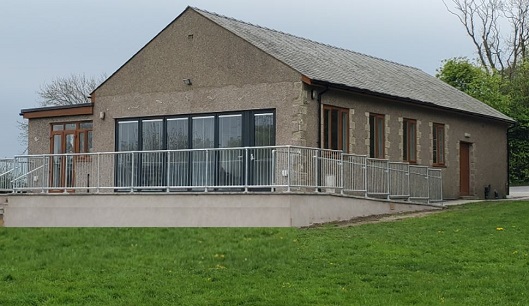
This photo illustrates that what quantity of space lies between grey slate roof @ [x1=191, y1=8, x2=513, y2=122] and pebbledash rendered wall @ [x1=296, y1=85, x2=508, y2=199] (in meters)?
0.41

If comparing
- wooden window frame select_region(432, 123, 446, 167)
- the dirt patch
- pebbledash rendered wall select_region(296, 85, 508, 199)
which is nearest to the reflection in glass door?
pebbledash rendered wall select_region(296, 85, 508, 199)

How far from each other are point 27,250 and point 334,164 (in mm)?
8868

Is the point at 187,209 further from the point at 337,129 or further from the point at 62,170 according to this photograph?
the point at 62,170

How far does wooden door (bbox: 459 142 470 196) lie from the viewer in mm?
32656

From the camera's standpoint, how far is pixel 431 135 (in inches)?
1200

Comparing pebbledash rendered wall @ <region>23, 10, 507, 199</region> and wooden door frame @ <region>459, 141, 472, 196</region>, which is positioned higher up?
pebbledash rendered wall @ <region>23, 10, 507, 199</region>

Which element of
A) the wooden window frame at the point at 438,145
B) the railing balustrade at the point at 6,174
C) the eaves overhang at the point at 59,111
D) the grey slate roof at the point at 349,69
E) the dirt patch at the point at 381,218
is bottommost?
the dirt patch at the point at 381,218

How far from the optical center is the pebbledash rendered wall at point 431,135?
26.1m

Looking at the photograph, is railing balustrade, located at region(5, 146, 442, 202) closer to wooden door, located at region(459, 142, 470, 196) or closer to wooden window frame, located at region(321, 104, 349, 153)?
wooden window frame, located at region(321, 104, 349, 153)

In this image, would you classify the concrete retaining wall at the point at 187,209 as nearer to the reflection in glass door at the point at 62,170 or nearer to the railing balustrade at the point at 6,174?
the railing balustrade at the point at 6,174

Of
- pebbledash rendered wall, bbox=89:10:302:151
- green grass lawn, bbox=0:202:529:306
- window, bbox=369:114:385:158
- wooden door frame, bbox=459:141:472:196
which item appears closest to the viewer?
green grass lawn, bbox=0:202:529:306

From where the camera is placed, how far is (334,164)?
2348 centimetres

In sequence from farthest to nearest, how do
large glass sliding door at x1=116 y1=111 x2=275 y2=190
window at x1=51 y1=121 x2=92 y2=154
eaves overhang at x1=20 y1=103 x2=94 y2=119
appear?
window at x1=51 y1=121 x2=92 y2=154 → eaves overhang at x1=20 y1=103 x2=94 y2=119 → large glass sliding door at x1=116 y1=111 x2=275 y2=190

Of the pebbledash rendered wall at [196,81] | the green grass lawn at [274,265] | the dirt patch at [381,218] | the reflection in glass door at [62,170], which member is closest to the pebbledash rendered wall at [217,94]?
the pebbledash rendered wall at [196,81]
